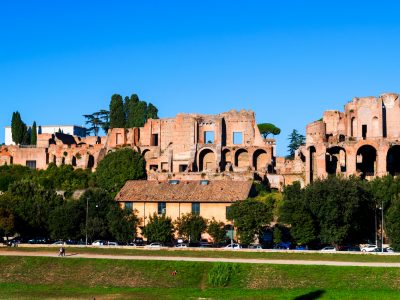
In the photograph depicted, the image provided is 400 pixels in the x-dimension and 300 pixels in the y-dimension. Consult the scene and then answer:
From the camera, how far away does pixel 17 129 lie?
116 m

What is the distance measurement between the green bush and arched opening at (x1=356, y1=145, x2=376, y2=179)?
1428 inches

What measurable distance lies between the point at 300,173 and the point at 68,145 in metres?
31.5

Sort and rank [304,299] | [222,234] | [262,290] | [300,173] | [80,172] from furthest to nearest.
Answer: [80,172], [300,173], [222,234], [262,290], [304,299]

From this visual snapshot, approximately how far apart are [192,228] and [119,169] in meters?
20.2

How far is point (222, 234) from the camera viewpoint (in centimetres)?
6719

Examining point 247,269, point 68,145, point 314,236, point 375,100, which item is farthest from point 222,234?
point 68,145

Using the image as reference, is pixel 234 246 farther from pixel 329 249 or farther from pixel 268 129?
pixel 268 129

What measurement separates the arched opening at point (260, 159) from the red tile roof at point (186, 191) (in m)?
13.9

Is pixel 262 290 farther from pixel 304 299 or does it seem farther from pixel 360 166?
pixel 360 166

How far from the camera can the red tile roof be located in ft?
237

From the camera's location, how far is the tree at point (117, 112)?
109125mm

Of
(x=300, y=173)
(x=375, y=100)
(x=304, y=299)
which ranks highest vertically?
(x=375, y=100)

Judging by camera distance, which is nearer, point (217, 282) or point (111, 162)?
point (217, 282)

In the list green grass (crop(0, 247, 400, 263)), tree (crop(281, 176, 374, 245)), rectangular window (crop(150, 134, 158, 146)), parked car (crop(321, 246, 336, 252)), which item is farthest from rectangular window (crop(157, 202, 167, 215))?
rectangular window (crop(150, 134, 158, 146))
